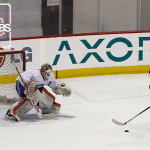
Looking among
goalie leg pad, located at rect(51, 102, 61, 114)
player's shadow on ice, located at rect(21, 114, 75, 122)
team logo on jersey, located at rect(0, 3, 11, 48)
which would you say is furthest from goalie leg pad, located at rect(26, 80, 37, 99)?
team logo on jersey, located at rect(0, 3, 11, 48)

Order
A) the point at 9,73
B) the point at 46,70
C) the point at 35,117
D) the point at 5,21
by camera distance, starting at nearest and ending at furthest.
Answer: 1. the point at 46,70
2. the point at 35,117
3. the point at 9,73
4. the point at 5,21

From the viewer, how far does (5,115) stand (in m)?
5.95

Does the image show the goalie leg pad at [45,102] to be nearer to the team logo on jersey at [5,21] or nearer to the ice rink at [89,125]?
the ice rink at [89,125]

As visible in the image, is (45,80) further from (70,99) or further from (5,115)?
(70,99)

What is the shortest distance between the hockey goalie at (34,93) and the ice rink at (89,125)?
0.13 meters

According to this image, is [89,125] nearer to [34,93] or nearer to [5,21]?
[34,93]

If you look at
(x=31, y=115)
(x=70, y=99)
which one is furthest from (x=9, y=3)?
(x=31, y=115)

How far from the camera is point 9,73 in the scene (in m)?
6.97

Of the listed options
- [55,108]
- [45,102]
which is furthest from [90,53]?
[45,102]

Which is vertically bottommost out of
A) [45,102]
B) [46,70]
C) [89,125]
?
[89,125]

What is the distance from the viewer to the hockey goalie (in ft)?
18.8

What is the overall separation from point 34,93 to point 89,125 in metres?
0.80

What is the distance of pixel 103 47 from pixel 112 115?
9.37ft

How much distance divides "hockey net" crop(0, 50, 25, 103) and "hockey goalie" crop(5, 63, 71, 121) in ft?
3.09
